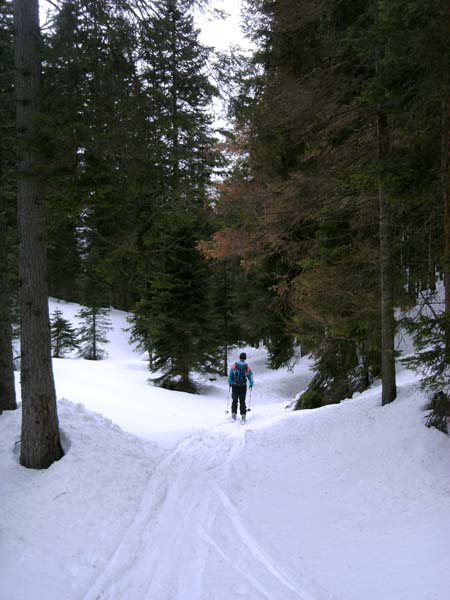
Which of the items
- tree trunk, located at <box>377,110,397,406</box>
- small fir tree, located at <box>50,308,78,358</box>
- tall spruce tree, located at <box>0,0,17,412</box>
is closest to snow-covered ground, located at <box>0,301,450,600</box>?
tree trunk, located at <box>377,110,397,406</box>

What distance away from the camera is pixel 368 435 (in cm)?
723

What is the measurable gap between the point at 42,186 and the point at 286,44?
894 cm

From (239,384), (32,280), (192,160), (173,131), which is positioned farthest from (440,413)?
(32,280)

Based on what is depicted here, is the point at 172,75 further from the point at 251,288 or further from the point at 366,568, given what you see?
the point at 251,288

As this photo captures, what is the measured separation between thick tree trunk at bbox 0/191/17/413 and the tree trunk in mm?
7480

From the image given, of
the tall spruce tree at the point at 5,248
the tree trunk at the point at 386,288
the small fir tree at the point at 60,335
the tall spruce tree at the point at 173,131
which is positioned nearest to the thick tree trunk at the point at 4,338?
the tall spruce tree at the point at 5,248

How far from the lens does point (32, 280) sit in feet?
21.5

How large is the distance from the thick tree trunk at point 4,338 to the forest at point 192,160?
0.10 ft

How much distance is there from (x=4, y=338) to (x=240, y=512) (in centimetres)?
620

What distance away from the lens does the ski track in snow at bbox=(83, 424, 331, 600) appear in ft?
13.0

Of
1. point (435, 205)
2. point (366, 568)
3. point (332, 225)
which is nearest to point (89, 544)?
point (366, 568)

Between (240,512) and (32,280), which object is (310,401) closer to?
(240,512)

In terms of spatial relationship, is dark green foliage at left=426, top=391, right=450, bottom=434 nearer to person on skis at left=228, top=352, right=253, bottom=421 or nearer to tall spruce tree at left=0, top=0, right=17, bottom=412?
person on skis at left=228, top=352, right=253, bottom=421

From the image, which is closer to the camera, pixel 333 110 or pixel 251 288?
pixel 333 110
